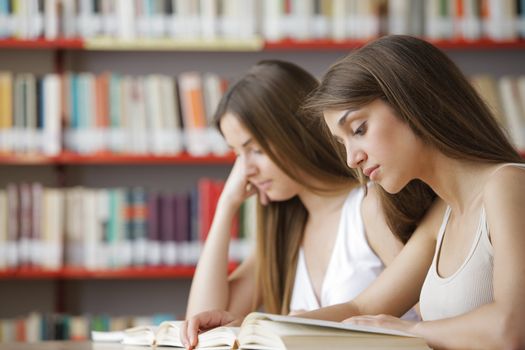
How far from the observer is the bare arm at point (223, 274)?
2.02 m

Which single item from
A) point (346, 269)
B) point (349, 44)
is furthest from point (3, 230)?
point (346, 269)

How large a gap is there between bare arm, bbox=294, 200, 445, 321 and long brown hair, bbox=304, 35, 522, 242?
21 centimetres

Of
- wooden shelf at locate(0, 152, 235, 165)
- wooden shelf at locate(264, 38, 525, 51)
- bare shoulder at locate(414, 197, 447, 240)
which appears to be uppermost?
wooden shelf at locate(264, 38, 525, 51)

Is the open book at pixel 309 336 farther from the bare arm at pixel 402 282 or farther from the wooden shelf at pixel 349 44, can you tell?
the wooden shelf at pixel 349 44

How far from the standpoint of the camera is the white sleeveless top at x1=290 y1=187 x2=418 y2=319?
186cm

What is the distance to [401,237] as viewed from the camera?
1615 mm

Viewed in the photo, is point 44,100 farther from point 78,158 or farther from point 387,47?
point 387,47

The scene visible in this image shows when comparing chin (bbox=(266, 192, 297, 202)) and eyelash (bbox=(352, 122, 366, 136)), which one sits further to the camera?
chin (bbox=(266, 192, 297, 202))

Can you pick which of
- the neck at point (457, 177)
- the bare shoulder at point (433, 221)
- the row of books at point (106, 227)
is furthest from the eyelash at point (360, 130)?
the row of books at point (106, 227)

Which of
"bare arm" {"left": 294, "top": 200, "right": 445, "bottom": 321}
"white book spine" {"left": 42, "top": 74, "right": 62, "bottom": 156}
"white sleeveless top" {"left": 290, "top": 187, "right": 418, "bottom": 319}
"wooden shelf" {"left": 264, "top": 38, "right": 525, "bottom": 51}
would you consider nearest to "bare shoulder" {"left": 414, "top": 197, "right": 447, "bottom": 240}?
"bare arm" {"left": 294, "top": 200, "right": 445, "bottom": 321}

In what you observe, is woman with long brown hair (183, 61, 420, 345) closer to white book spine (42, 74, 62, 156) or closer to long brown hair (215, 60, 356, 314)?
long brown hair (215, 60, 356, 314)

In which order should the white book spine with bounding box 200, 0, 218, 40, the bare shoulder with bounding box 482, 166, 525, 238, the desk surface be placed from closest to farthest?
the bare shoulder with bounding box 482, 166, 525, 238 < the desk surface < the white book spine with bounding box 200, 0, 218, 40

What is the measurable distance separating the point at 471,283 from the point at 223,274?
0.86m

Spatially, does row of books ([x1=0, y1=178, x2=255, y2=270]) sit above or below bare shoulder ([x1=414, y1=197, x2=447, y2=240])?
below
